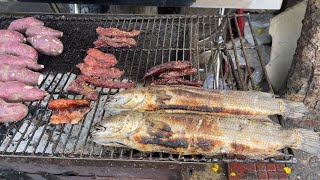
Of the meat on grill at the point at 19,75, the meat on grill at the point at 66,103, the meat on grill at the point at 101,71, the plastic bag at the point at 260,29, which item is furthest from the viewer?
the plastic bag at the point at 260,29

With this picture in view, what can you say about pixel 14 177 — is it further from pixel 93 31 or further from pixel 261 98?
pixel 261 98

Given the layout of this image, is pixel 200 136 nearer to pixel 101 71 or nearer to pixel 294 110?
pixel 294 110

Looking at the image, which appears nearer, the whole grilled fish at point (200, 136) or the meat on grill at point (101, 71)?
the whole grilled fish at point (200, 136)

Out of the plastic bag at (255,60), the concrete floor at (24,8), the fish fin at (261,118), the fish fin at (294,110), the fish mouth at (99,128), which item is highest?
the fish fin at (294,110)

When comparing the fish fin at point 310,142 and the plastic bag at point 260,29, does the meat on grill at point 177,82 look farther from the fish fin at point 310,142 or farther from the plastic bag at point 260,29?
the plastic bag at point 260,29

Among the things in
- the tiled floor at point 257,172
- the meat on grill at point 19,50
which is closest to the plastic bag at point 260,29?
the tiled floor at point 257,172

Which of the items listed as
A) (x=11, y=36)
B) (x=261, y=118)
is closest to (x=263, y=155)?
(x=261, y=118)

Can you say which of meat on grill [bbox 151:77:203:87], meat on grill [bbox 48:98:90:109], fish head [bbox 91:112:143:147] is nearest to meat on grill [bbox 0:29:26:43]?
meat on grill [bbox 48:98:90:109]
